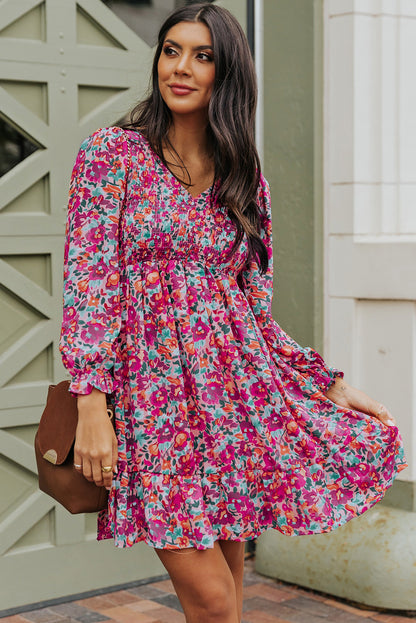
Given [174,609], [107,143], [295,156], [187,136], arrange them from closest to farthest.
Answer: [107,143], [187,136], [174,609], [295,156]

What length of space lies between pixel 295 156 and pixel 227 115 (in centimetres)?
188

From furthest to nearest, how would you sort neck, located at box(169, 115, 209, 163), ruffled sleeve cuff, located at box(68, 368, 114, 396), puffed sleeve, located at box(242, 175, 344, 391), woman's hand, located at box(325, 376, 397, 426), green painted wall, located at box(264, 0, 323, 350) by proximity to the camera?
green painted wall, located at box(264, 0, 323, 350) → woman's hand, located at box(325, 376, 397, 426) → puffed sleeve, located at box(242, 175, 344, 391) → neck, located at box(169, 115, 209, 163) → ruffled sleeve cuff, located at box(68, 368, 114, 396)

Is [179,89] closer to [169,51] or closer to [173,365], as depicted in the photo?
[169,51]

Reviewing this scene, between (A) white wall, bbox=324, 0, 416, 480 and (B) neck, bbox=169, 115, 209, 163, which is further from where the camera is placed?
(A) white wall, bbox=324, 0, 416, 480

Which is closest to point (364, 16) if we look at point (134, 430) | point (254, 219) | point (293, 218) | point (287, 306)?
point (293, 218)

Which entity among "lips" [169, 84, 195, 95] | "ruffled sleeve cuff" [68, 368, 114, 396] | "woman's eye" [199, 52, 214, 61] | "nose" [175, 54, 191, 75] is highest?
"woman's eye" [199, 52, 214, 61]

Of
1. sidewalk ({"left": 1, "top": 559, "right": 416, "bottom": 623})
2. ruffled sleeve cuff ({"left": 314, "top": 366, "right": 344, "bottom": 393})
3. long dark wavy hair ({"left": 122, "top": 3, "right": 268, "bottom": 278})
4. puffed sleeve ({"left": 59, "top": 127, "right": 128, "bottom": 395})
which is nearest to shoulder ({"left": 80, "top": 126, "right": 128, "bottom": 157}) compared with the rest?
puffed sleeve ({"left": 59, "top": 127, "right": 128, "bottom": 395})

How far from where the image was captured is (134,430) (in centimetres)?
254

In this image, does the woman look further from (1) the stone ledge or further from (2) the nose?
(1) the stone ledge

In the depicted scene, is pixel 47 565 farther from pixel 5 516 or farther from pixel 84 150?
pixel 84 150

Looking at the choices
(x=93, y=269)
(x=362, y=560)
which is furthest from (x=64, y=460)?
(x=362, y=560)

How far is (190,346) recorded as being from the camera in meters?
2.58

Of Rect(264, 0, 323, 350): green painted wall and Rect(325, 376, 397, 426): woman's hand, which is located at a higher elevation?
Rect(264, 0, 323, 350): green painted wall

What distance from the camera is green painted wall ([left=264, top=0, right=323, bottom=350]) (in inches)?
174
